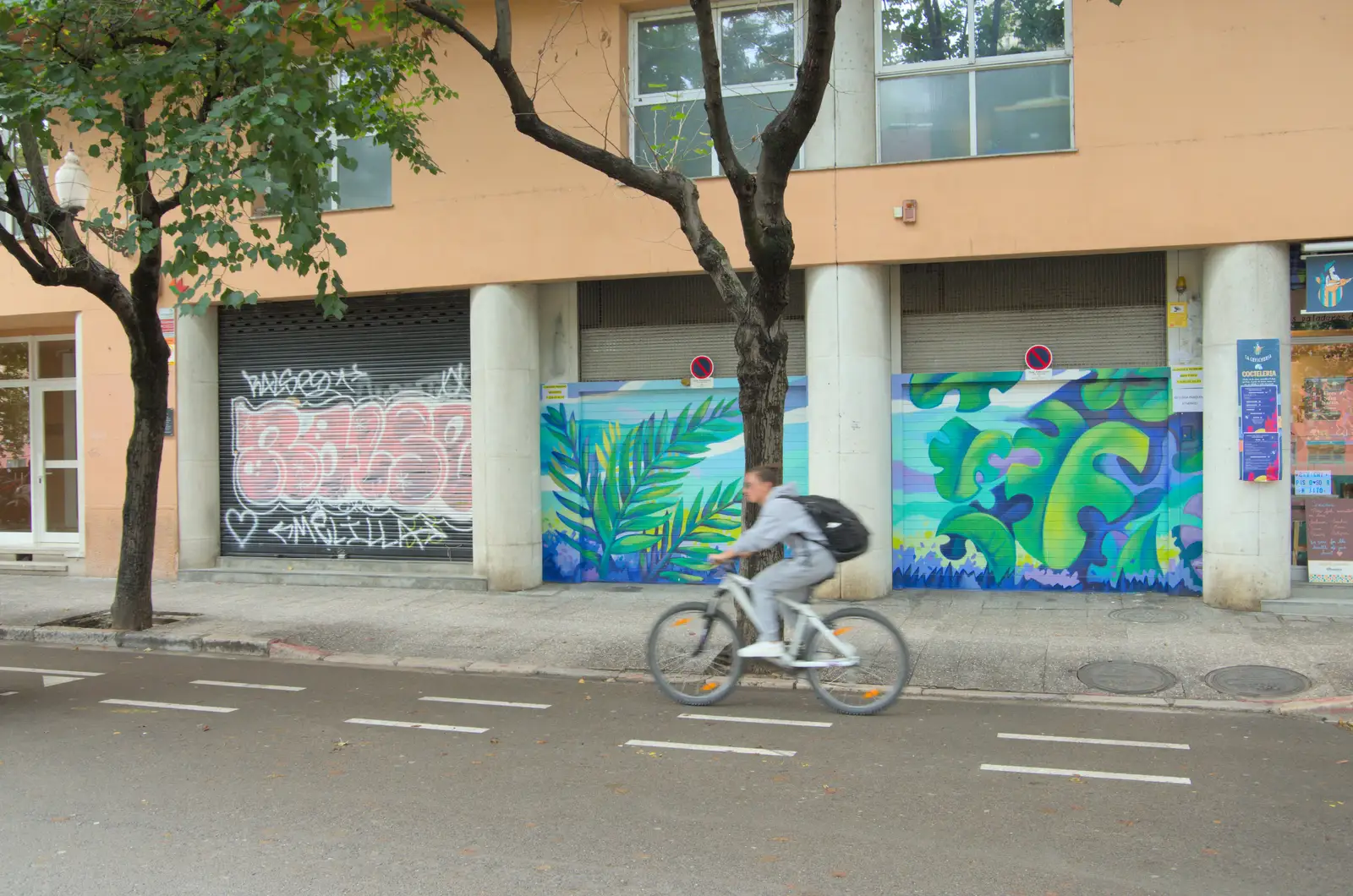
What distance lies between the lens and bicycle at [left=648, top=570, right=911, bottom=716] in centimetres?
729

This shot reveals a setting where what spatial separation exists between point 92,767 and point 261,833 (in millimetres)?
1795

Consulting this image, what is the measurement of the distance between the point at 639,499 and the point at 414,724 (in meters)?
6.26

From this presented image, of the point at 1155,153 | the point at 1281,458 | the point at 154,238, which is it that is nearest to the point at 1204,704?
the point at 1281,458

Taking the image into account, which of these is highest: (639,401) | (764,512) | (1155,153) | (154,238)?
(1155,153)

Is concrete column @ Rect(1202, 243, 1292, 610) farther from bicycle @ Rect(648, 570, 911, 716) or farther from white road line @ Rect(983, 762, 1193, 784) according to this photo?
white road line @ Rect(983, 762, 1193, 784)

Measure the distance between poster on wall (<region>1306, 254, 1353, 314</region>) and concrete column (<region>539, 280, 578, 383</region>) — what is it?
26.1 ft

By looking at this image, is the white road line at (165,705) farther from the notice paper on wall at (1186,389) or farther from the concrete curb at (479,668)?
the notice paper on wall at (1186,389)

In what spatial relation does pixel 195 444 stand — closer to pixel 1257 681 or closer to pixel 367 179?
pixel 367 179

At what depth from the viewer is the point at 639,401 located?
13.3m

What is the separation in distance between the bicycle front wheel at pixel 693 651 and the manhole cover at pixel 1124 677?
2.79m

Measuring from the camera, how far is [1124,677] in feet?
27.6

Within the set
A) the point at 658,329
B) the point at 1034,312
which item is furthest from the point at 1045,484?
the point at 658,329

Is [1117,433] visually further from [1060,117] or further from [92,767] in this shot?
[92,767]

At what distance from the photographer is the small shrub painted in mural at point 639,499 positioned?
42.6 ft
